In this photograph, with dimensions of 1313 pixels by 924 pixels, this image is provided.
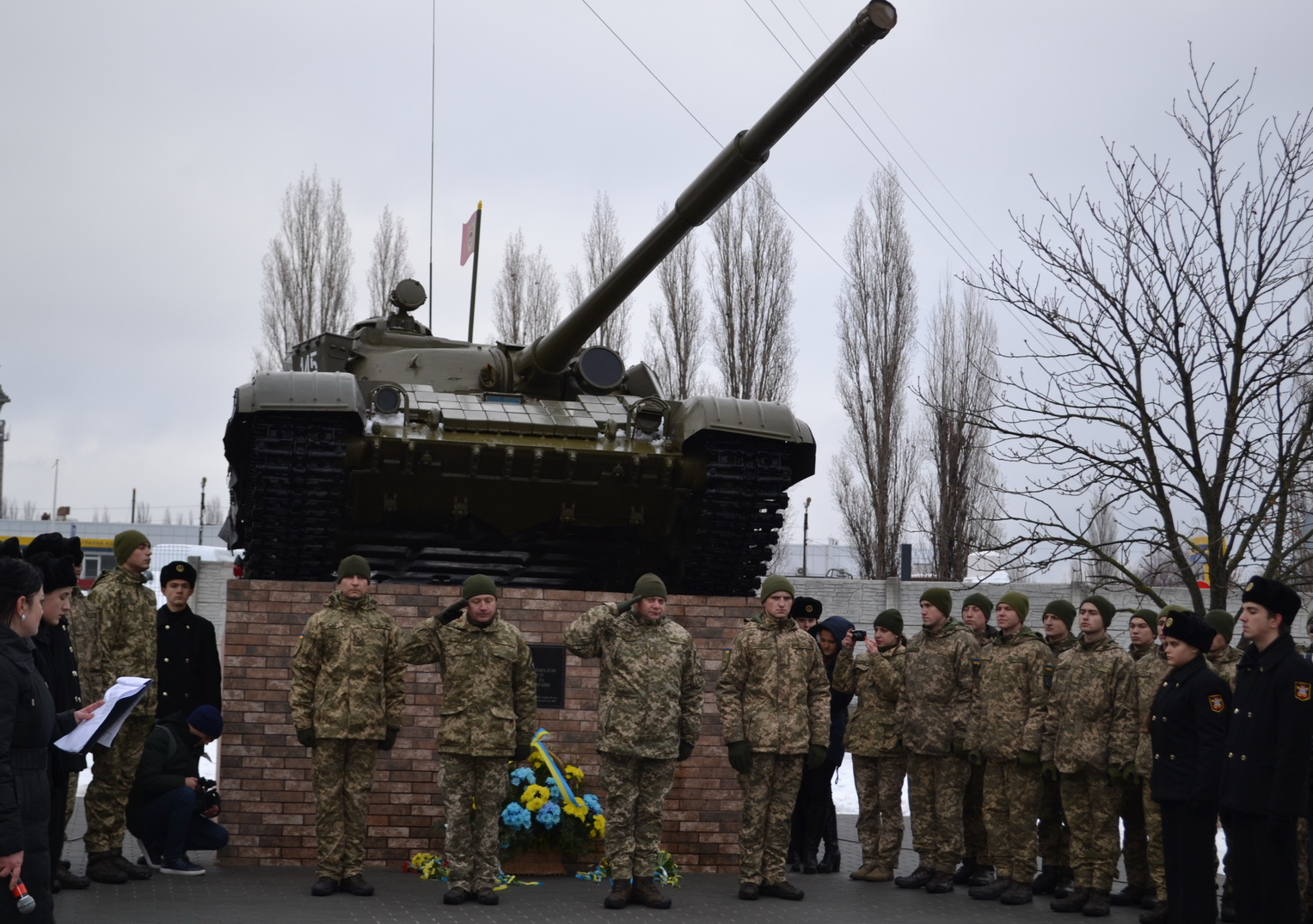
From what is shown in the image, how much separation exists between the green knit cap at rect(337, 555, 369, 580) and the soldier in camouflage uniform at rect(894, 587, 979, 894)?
11.1 feet

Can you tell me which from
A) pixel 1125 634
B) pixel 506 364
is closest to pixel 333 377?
pixel 506 364

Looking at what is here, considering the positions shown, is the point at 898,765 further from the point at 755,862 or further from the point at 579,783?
the point at 579,783

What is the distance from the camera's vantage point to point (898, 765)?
352 inches

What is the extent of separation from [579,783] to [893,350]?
18.9 meters

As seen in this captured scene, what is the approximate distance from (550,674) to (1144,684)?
3624mm

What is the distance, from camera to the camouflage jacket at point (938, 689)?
28.4 ft

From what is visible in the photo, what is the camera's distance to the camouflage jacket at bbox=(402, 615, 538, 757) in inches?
297

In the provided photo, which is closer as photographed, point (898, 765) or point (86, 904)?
point (86, 904)

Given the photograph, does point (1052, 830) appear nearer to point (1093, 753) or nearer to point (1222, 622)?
point (1093, 753)

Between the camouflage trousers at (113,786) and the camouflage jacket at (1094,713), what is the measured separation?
5.17 metres

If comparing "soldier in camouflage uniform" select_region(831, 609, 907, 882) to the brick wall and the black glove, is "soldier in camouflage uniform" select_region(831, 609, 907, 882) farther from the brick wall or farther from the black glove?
the black glove

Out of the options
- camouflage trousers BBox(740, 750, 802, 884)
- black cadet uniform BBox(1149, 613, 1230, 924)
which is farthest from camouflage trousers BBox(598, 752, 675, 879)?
black cadet uniform BBox(1149, 613, 1230, 924)

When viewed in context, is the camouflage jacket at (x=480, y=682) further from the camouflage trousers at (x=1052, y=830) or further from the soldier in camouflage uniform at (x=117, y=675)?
the camouflage trousers at (x=1052, y=830)

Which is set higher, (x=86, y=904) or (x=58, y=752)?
(x=58, y=752)
